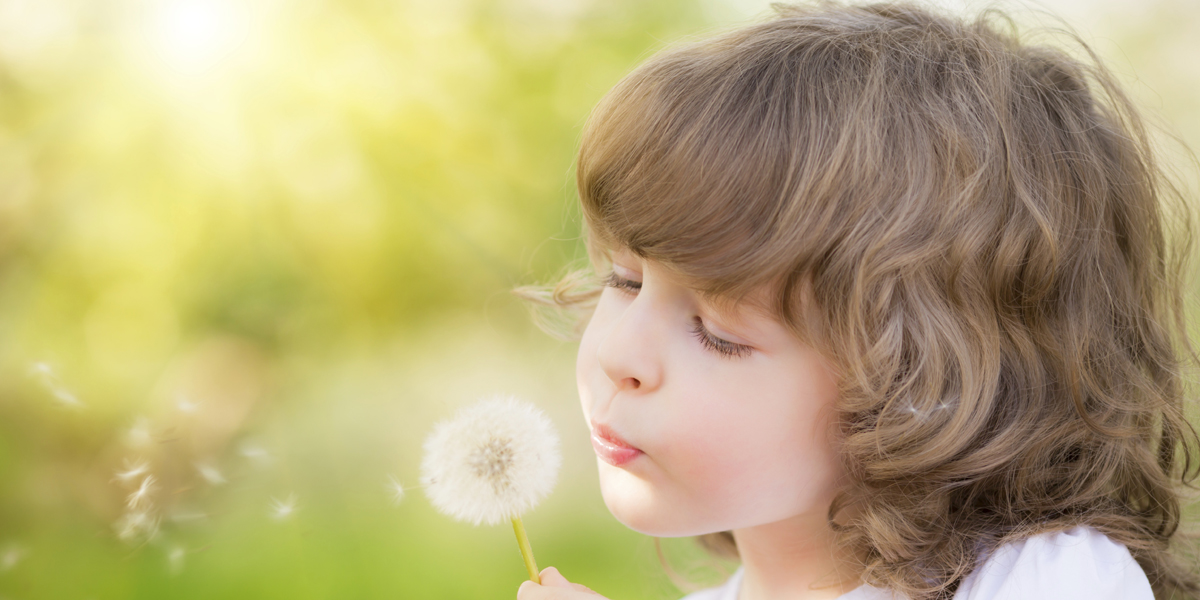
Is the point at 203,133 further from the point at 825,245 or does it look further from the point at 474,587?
the point at 825,245

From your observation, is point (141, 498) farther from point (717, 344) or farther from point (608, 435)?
point (717, 344)

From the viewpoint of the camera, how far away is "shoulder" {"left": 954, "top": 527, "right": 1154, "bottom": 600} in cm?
54

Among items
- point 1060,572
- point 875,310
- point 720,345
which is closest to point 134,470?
point 720,345

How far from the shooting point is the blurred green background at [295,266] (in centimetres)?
109

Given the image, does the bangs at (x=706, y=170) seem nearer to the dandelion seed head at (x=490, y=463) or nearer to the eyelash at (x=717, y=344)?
the eyelash at (x=717, y=344)

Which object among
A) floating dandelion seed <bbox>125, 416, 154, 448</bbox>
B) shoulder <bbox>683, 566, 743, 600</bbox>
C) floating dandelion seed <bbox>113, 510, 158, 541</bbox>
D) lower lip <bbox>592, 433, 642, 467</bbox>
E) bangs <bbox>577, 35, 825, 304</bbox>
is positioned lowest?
shoulder <bbox>683, 566, 743, 600</bbox>

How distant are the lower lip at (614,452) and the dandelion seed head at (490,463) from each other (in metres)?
0.05

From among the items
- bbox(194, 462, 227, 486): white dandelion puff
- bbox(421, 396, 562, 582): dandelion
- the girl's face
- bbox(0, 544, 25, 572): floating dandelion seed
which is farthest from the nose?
bbox(0, 544, 25, 572): floating dandelion seed

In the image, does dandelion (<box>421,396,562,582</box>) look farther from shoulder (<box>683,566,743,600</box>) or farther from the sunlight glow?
the sunlight glow

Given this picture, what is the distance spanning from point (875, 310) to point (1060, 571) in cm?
24

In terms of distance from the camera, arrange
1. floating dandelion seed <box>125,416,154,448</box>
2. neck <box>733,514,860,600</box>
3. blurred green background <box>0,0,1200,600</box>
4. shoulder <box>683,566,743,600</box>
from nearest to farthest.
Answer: neck <box>733,514,860,600</box> < shoulder <box>683,566,743,600</box> < floating dandelion seed <box>125,416,154,448</box> < blurred green background <box>0,0,1200,600</box>

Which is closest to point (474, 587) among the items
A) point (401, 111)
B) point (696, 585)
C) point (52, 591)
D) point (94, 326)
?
point (696, 585)

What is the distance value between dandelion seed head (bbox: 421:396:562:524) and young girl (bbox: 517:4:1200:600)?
0.18 ft

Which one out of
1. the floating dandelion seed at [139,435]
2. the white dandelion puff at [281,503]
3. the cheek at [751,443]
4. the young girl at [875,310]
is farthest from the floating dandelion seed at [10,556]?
the cheek at [751,443]
